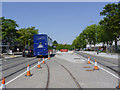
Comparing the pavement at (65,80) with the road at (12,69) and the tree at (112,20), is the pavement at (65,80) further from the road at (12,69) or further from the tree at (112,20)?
the tree at (112,20)

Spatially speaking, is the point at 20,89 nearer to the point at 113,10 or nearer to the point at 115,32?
Answer: the point at 115,32

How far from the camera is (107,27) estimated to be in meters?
48.6

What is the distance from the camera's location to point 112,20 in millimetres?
45594

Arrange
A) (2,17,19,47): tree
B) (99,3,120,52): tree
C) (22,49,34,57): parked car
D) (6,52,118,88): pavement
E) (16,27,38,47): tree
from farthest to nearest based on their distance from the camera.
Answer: (16,27,38,47): tree < (2,17,19,47): tree < (99,3,120,52): tree < (22,49,34,57): parked car < (6,52,118,88): pavement

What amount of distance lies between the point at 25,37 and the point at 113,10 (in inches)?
1145

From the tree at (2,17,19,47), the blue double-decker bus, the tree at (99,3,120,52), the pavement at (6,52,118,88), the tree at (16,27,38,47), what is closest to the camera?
the pavement at (6,52,118,88)

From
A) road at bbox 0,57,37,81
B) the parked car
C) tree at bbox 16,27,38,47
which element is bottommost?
road at bbox 0,57,37,81

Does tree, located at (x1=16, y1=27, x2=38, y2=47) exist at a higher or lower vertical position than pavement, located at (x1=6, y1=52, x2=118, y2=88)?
higher

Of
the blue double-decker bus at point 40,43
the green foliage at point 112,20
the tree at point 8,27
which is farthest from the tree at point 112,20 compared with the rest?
the tree at point 8,27

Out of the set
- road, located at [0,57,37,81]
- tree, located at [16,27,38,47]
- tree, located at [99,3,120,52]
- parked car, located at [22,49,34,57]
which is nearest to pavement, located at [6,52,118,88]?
road, located at [0,57,37,81]

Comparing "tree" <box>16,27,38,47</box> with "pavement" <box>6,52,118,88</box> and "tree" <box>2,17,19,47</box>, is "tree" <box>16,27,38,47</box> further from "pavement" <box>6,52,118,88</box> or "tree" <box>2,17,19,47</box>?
"pavement" <box>6,52,118,88</box>

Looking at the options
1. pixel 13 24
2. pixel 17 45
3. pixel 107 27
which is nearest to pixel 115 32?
pixel 107 27

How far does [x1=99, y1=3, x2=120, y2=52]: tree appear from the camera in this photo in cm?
4447

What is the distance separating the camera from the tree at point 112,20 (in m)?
44.5
